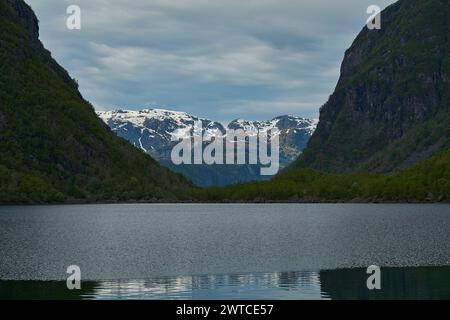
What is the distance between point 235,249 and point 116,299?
49121mm

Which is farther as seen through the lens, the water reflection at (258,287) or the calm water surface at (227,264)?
the calm water surface at (227,264)

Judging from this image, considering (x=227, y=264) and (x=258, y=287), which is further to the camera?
(x=227, y=264)

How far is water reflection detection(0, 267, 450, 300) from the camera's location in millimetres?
63406

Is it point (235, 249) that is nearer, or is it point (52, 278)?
point (52, 278)

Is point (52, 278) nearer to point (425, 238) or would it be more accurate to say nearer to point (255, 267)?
point (255, 267)

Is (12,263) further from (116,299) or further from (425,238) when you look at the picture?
(425,238)

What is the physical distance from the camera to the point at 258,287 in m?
67.8

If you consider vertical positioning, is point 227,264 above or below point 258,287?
above

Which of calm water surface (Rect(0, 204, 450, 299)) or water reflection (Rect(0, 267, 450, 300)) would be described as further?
calm water surface (Rect(0, 204, 450, 299))

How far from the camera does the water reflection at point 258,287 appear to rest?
63406 mm
